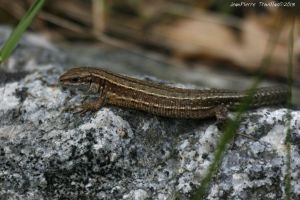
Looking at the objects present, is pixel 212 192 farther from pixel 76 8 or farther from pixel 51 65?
pixel 76 8

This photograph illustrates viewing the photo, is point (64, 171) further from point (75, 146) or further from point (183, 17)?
point (183, 17)

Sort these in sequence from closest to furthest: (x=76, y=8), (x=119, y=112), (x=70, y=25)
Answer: (x=119, y=112)
(x=70, y=25)
(x=76, y=8)

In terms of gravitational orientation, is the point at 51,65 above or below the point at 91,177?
above

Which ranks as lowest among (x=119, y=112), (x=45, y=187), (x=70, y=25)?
(x=45, y=187)

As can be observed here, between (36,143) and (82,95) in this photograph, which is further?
(82,95)

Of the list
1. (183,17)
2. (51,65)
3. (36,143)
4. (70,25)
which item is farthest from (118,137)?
(183,17)

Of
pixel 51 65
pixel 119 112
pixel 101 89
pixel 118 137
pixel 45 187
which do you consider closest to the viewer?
pixel 45 187
